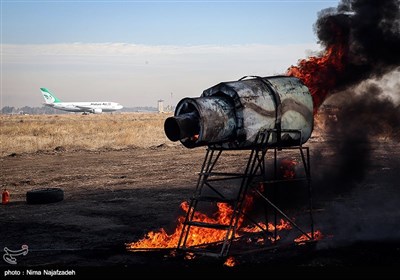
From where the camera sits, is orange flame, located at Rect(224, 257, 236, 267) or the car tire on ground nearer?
orange flame, located at Rect(224, 257, 236, 267)

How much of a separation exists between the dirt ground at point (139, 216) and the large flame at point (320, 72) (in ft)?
11.9

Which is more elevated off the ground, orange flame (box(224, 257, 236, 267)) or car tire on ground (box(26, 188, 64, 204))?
orange flame (box(224, 257, 236, 267))

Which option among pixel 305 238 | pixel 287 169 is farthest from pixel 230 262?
pixel 287 169

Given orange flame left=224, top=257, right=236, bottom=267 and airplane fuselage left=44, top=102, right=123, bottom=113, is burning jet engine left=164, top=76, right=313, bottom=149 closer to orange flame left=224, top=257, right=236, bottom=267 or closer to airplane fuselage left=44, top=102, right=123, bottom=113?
orange flame left=224, top=257, right=236, bottom=267

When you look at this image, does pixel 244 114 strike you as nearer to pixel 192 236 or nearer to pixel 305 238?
pixel 192 236

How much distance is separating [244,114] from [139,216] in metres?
6.88

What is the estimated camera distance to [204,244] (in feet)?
36.9

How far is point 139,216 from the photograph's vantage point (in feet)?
50.6

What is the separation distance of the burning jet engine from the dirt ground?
2.59 metres

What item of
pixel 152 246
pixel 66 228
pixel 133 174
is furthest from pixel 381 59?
pixel 133 174

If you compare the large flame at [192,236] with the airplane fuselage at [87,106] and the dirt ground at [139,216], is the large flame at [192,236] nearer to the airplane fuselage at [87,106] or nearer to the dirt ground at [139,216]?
the dirt ground at [139,216]

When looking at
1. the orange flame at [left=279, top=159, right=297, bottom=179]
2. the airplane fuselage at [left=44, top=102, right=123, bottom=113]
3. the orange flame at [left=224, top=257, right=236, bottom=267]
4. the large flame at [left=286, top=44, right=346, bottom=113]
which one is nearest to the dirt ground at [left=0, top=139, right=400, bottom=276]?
the orange flame at [left=224, top=257, right=236, bottom=267]

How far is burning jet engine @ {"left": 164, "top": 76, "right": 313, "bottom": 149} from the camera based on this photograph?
953 centimetres

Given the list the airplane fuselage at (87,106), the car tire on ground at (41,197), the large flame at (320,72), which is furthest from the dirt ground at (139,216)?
the airplane fuselage at (87,106)
